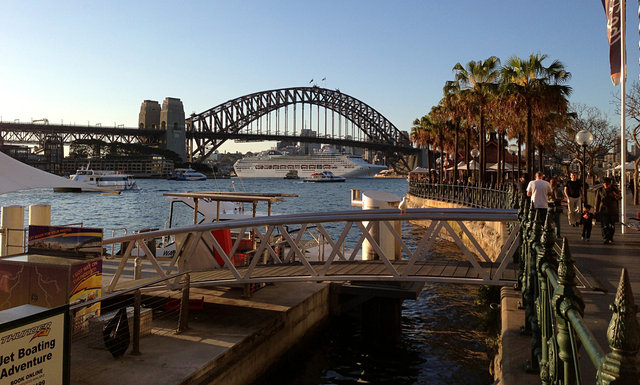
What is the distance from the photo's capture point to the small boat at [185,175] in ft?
384

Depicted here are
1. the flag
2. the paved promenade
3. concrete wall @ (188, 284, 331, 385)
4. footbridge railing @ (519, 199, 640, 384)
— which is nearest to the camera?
footbridge railing @ (519, 199, 640, 384)

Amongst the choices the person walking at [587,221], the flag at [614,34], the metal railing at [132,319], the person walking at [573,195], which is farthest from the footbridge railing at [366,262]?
the flag at [614,34]

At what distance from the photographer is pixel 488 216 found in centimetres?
782

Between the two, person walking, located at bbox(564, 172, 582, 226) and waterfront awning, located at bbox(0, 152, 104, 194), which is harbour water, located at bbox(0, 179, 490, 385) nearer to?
person walking, located at bbox(564, 172, 582, 226)

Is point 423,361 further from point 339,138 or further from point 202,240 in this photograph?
point 339,138

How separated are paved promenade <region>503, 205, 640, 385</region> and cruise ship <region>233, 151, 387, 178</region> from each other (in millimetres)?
127029

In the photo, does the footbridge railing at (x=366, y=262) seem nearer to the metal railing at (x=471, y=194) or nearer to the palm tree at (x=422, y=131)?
the metal railing at (x=471, y=194)

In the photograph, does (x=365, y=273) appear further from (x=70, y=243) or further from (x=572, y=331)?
(x=572, y=331)

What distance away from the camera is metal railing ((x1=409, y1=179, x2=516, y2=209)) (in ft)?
66.4

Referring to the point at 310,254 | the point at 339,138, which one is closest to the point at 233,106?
the point at 339,138

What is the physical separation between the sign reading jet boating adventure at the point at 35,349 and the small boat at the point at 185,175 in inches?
4551

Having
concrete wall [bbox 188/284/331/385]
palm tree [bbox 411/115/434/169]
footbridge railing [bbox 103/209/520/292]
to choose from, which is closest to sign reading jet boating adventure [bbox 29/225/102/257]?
footbridge railing [bbox 103/209/520/292]

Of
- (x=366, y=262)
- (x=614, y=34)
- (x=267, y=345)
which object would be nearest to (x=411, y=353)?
(x=366, y=262)

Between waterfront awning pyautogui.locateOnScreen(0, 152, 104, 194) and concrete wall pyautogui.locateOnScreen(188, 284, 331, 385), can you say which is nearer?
concrete wall pyautogui.locateOnScreen(188, 284, 331, 385)
